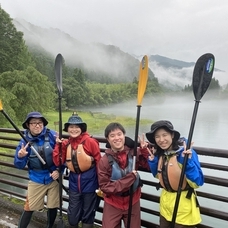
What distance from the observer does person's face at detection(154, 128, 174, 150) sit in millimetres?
2279

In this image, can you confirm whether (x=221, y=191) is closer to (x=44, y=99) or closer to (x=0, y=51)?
(x=44, y=99)

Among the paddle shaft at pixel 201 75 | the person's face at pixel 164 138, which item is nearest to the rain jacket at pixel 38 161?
the person's face at pixel 164 138

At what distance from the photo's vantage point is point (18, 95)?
66.6ft

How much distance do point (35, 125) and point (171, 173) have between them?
165 cm

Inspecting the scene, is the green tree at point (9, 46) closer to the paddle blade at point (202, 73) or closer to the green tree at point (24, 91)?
the green tree at point (24, 91)

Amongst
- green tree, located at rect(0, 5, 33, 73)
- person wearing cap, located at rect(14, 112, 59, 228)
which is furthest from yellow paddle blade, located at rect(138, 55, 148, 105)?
green tree, located at rect(0, 5, 33, 73)

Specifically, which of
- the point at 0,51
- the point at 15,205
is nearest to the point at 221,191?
the point at 15,205

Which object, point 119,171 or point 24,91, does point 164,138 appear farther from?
point 24,91

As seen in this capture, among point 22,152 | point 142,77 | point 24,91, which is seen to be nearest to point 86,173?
point 22,152

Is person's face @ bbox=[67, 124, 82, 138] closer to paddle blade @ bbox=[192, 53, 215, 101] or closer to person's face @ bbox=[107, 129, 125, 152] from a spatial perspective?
person's face @ bbox=[107, 129, 125, 152]

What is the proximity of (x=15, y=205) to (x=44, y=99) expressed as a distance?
1993 centimetres

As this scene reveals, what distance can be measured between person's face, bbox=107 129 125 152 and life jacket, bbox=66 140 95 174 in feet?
1.29

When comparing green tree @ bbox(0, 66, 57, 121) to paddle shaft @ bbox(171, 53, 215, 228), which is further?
green tree @ bbox(0, 66, 57, 121)

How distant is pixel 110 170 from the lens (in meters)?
2.43
